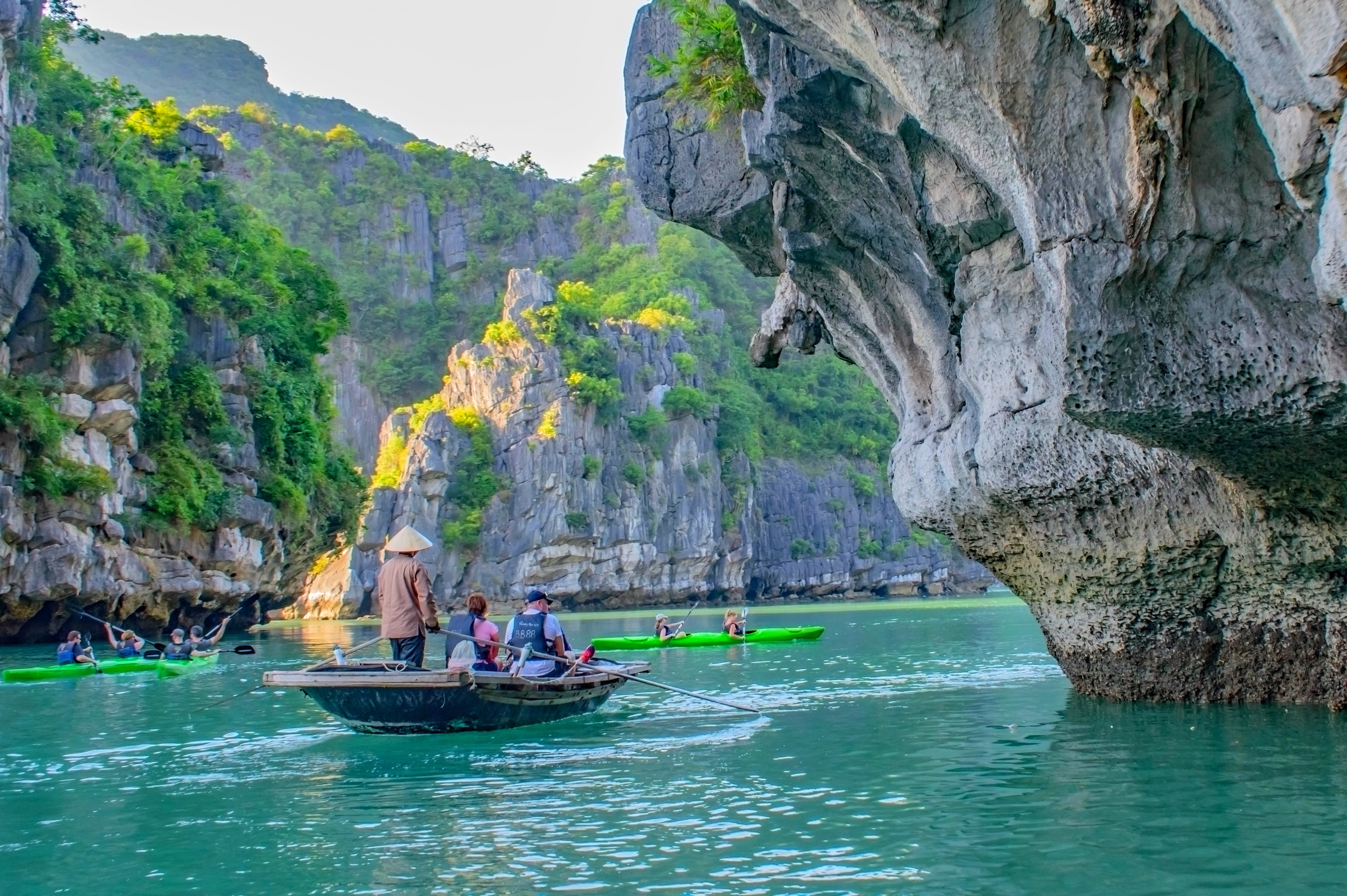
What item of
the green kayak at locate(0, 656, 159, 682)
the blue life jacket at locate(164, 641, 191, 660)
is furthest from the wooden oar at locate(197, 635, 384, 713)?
the blue life jacket at locate(164, 641, 191, 660)

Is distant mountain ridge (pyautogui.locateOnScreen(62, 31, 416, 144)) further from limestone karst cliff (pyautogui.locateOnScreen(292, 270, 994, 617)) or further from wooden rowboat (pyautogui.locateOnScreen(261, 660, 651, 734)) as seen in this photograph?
→ wooden rowboat (pyautogui.locateOnScreen(261, 660, 651, 734))

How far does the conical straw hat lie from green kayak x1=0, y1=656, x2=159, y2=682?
32.7 ft

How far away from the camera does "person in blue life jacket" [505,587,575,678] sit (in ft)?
40.0

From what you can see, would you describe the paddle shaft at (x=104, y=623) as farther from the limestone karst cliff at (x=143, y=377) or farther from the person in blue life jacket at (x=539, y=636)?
the person in blue life jacket at (x=539, y=636)

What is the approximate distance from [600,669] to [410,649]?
220 cm

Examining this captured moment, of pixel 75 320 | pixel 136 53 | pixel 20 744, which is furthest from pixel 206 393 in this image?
pixel 136 53

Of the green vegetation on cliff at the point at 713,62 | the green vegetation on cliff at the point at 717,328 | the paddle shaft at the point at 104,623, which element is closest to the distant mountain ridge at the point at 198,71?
the green vegetation on cliff at the point at 717,328

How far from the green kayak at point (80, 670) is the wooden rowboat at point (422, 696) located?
9.18m

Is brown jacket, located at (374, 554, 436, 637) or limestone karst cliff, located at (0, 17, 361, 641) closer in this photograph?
brown jacket, located at (374, 554, 436, 637)

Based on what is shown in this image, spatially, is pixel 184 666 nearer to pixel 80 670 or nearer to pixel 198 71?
pixel 80 670

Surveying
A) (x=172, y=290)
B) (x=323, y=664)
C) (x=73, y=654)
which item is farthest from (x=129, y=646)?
(x=172, y=290)

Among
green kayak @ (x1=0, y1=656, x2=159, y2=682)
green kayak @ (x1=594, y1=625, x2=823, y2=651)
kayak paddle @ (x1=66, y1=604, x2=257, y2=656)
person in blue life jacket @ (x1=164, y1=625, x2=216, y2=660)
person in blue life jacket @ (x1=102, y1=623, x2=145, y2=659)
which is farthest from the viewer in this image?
green kayak @ (x1=594, y1=625, x2=823, y2=651)

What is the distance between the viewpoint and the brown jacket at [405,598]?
10.8 metres

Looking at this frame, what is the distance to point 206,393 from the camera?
31.0 m
